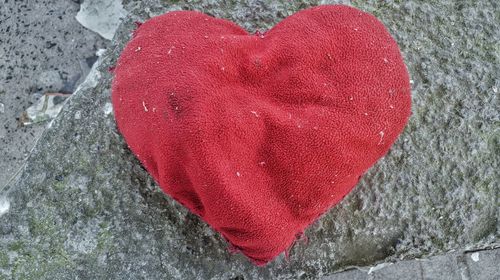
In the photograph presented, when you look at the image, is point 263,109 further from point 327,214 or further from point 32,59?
point 32,59

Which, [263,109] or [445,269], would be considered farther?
[445,269]

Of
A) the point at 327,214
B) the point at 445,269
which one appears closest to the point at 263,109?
the point at 327,214

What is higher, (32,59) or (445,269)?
(32,59)

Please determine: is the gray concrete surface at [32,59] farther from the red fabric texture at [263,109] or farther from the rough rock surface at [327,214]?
the red fabric texture at [263,109]

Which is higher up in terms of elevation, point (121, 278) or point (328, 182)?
point (328, 182)

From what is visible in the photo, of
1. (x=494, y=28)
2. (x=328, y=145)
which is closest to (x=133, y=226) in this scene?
(x=328, y=145)

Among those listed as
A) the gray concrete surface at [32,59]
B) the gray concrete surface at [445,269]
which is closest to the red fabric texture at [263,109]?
the gray concrete surface at [32,59]

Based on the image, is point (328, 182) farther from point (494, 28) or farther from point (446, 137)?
point (494, 28)
